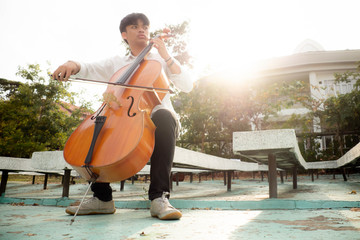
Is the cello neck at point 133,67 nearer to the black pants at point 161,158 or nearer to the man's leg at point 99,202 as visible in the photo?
the black pants at point 161,158

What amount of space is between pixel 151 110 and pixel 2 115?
9.54m

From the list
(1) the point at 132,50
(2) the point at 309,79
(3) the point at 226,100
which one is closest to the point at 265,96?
(3) the point at 226,100

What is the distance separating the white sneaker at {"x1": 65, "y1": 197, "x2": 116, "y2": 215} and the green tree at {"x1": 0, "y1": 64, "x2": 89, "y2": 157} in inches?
281

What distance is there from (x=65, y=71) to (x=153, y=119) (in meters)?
0.58

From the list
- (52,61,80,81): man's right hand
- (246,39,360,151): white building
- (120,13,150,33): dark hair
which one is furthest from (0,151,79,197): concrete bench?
(246,39,360,151): white building

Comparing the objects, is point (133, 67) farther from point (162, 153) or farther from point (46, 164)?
point (46, 164)

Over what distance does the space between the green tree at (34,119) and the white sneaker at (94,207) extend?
7.13m

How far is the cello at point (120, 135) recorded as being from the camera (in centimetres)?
115

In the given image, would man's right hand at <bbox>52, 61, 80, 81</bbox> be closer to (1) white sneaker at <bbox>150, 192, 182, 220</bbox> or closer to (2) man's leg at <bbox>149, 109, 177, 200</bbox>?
(2) man's leg at <bbox>149, 109, 177, 200</bbox>

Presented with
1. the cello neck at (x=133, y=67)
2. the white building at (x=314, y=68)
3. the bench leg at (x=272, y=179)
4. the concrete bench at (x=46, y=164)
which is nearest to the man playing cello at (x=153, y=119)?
the cello neck at (x=133, y=67)

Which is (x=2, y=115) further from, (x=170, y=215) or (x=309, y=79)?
(x=309, y=79)

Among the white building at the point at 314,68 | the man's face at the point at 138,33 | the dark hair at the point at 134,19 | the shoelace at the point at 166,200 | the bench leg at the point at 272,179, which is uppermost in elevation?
the white building at the point at 314,68

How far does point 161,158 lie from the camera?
4.70ft

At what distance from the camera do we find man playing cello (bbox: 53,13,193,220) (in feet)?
4.50
